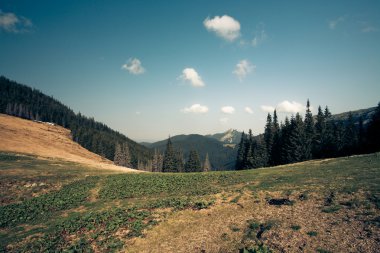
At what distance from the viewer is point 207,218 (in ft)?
70.7

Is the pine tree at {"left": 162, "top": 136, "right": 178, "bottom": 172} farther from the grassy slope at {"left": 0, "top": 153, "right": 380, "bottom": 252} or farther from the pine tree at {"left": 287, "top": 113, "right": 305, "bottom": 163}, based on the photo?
the grassy slope at {"left": 0, "top": 153, "right": 380, "bottom": 252}

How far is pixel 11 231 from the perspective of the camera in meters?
22.9

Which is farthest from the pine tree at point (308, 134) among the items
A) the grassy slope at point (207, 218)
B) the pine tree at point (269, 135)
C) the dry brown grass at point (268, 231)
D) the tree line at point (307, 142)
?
the dry brown grass at point (268, 231)

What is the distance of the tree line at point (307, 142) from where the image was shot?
210 feet

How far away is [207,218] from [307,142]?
57.9 meters

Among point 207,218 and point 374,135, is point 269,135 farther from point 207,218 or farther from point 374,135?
point 207,218

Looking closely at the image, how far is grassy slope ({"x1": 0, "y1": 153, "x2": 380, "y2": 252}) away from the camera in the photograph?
1542 cm

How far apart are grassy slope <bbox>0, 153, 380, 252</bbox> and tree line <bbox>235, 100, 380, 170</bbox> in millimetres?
37592

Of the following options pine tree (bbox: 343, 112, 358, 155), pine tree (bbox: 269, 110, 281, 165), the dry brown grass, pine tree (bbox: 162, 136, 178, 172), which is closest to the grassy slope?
the dry brown grass

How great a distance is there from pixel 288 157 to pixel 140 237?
197 ft

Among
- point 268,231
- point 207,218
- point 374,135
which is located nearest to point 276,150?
point 374,135

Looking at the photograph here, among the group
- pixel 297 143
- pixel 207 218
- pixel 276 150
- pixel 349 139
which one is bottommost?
pixel 207 218

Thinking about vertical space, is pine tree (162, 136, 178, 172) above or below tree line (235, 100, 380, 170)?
below

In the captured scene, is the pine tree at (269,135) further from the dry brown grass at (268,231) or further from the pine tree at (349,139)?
the dry brown grass at (268,231)
